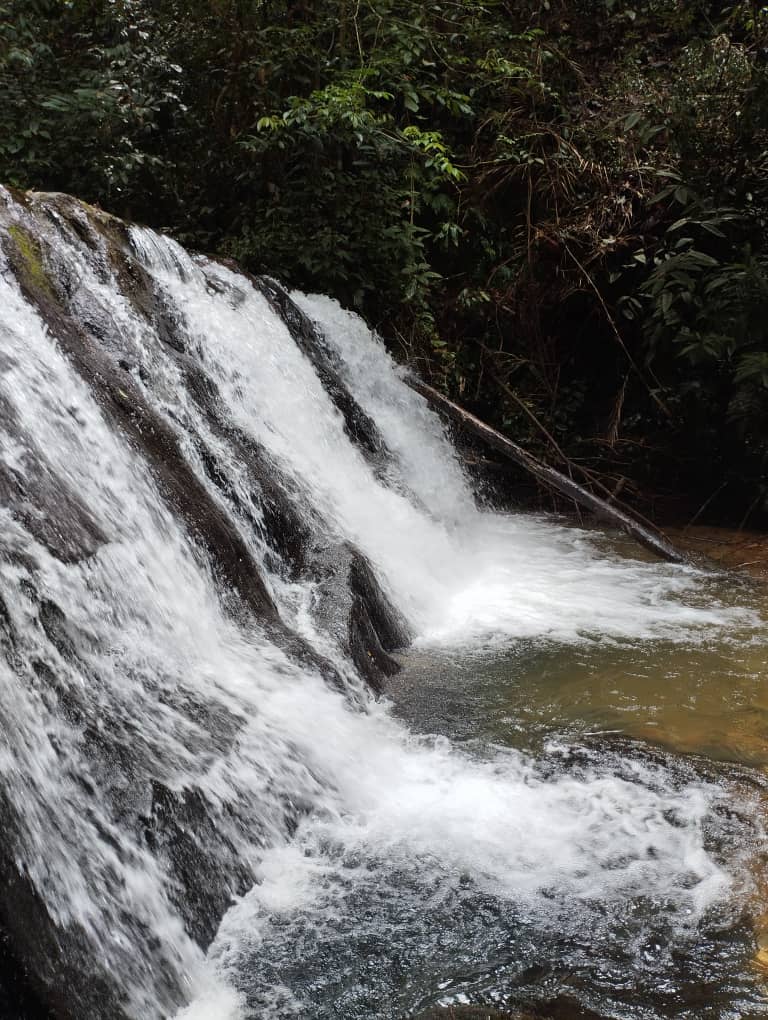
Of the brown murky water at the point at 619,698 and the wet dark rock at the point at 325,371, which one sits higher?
the wet dark rock at the point at 325,371

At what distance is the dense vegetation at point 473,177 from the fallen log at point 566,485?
0.73m

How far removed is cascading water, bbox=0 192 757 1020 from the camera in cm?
242

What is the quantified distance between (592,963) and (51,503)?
2301 millimetres

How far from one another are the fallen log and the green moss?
3.02m

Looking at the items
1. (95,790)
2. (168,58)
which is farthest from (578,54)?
(95,790)

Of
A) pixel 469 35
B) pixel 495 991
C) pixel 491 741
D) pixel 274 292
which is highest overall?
pixel 469 35

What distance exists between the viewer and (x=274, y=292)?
6.52 metres

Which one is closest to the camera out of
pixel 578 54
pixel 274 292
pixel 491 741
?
pixel 491 741

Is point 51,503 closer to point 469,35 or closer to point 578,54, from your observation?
point 469,35

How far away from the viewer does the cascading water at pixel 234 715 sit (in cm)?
242

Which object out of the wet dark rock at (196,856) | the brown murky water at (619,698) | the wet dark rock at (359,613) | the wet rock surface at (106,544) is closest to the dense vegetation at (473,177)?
the wet rock surface at (106,544)

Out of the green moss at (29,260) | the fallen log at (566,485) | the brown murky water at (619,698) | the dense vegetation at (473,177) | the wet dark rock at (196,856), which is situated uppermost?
the dense vegetation at (473,177)

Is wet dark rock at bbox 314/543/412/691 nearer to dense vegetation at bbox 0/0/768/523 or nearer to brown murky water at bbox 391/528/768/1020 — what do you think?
brown murky water at bbox 391/528/768/1020

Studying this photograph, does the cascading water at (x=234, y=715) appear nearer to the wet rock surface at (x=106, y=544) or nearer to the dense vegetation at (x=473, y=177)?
the wet rock surface at (x=106, y=544)
